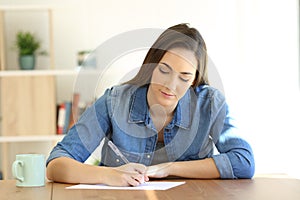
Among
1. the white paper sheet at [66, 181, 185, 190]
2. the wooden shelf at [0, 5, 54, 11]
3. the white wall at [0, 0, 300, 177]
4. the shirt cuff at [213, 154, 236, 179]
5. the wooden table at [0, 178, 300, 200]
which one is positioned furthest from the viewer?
the white wall at [0, 0, 300, 177]

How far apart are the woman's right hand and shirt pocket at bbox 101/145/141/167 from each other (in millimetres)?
146

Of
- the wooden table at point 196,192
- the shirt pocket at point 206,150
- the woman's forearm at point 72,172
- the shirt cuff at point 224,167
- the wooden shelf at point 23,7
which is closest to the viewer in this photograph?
the wooden table at point 196,192

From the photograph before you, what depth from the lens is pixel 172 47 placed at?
6.07ft

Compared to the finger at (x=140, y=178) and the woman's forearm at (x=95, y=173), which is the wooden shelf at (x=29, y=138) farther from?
the finger at (x=140, y=178)

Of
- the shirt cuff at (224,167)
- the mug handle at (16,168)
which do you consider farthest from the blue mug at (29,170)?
the shirt cuff at (224,167)

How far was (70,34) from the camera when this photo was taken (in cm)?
423

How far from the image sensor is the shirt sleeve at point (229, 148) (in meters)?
1.94

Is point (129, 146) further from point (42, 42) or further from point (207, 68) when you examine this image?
point (42, 42)

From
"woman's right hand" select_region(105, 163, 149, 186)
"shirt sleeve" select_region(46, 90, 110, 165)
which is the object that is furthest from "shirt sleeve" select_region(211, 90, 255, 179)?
"shirt sleeve" select_region(46, 90, 110, 165)

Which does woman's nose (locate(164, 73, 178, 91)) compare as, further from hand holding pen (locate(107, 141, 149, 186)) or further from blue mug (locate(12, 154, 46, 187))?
blue mug (locate(12, 154, 46, 187))

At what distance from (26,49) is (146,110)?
2.14 metres

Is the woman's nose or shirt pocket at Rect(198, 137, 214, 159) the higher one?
the woman's nose

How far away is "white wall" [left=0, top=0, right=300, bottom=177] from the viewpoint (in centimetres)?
428

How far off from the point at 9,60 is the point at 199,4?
1.31 metres
